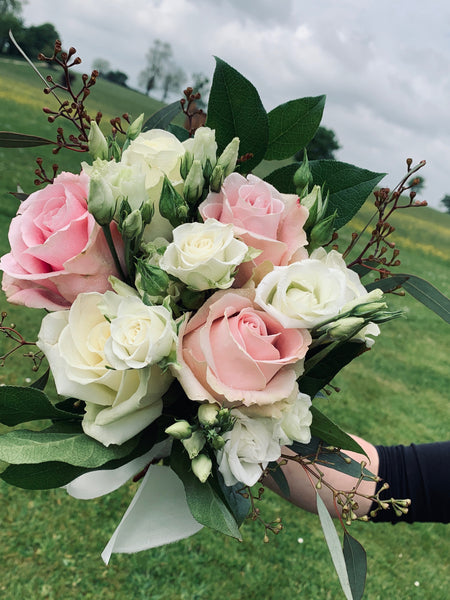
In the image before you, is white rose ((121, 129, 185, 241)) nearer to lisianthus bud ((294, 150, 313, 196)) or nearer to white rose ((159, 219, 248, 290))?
white rose ((159, 219, 248, 290))

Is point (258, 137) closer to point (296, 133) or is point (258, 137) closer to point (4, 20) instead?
point (296, 133)

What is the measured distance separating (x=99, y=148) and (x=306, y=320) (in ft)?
1.58

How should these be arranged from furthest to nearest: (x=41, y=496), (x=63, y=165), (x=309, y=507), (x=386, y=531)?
1. (x=63, y=165)
2. (x=386, y=531)
3. (x=41, y=496)
4. (x=309, y=507)

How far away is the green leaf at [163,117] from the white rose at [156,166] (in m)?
0.25

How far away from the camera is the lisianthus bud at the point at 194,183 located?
3.04 ft

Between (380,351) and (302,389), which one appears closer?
(302,389)

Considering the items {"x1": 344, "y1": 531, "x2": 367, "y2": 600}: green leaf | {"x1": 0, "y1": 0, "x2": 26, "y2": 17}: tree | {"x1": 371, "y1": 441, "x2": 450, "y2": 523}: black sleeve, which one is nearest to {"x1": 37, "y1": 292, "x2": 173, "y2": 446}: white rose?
{"x1": 344, "y1": 531, "x2": 367, "y2": 600}: green leaf

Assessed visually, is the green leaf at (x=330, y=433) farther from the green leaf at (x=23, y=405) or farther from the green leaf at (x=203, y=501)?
the green leaf at (x=23, y=405)

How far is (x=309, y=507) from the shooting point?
1.49 meters

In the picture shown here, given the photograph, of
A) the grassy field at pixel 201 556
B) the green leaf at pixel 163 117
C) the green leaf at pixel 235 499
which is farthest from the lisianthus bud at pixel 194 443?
the grassy field at pixel 201 556

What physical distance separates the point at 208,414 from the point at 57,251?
1.15 feet

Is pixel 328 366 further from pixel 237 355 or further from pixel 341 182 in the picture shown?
pixel 341 182

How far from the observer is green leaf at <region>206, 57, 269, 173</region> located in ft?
3.47

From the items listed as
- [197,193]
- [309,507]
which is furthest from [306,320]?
[309,507]
